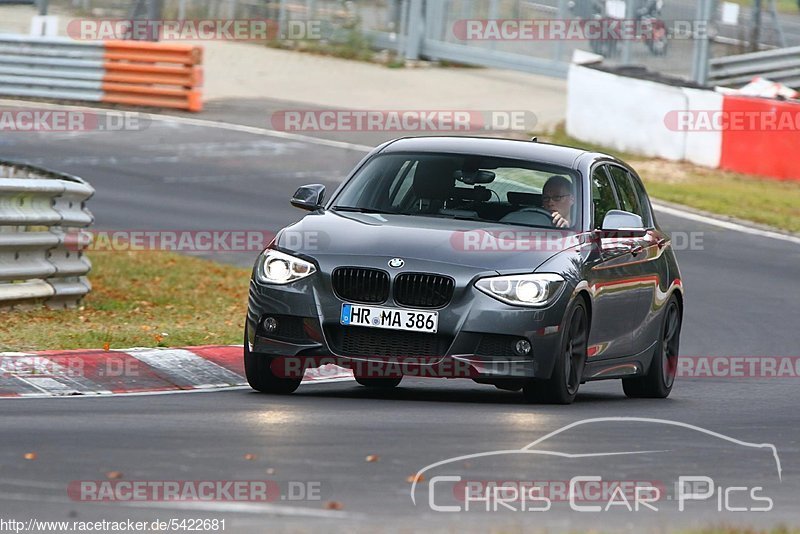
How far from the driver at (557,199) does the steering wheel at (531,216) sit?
0.04m

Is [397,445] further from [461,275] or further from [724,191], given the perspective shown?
[724,191]

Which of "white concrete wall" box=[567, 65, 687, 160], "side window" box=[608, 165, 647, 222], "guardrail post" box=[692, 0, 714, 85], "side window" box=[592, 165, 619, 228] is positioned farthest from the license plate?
"guardrail post" box=[692, 0, 714, 85]

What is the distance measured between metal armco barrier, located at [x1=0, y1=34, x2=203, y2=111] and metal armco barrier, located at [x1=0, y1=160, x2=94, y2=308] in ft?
52.1

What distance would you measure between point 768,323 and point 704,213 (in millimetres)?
7319

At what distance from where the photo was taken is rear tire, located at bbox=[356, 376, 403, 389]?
11.4 metres

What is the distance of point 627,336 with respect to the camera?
11297mm

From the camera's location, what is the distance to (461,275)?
9.59m

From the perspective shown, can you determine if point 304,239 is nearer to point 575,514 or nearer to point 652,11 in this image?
point 575,514

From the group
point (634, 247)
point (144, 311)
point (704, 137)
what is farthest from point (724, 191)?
point (634, 247)

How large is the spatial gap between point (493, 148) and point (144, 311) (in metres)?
4.25

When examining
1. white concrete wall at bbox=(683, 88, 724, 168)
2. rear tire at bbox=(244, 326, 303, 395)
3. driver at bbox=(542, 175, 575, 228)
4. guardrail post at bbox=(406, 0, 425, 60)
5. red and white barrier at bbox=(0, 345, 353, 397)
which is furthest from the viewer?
guardrail post at bbox=(406, 0, 425, 60)

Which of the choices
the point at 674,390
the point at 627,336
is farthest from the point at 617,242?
the point at 674,390

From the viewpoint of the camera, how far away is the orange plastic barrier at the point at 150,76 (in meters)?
30.2

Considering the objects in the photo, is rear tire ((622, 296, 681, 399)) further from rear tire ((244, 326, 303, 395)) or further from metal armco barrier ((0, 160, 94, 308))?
metal armco barrier ((0, 160, 94, 308))
